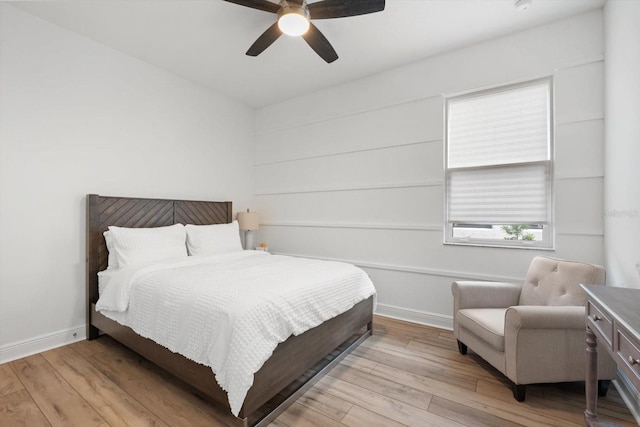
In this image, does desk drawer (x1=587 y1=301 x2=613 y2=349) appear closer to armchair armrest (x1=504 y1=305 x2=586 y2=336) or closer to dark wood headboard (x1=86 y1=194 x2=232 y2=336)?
armchair armrest (x1=504 y1=305 x2=586 y2=336)

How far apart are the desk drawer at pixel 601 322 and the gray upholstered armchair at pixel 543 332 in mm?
→ 372

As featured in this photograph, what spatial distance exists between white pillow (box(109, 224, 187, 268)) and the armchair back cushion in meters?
3.31

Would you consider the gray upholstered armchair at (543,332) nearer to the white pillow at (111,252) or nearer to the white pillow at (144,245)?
the white pillow at (144,245)

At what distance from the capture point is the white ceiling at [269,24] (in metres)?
2.38

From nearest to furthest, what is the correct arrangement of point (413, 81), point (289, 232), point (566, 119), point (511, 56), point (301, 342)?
point (301, 342)
point (566, 119)
point (511, 56)
point (413, 81)
point (289, 232)

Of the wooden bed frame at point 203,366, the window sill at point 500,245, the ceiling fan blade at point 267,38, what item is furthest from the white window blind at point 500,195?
the ceiling fan blade at point 267,38

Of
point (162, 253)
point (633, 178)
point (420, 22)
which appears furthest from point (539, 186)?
point (162, 253)

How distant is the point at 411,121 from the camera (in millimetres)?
3215

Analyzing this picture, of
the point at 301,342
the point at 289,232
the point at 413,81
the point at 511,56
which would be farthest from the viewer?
the point at 289,232

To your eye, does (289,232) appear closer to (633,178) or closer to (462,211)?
(462,211)

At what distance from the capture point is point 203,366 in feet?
5.57

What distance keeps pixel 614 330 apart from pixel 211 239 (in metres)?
3.35

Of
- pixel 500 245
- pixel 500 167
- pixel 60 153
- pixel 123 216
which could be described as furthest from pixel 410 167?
pixel 60 153

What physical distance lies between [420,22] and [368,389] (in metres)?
3.06
